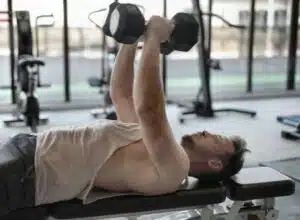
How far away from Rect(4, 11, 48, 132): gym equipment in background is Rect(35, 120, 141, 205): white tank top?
2.42 metres

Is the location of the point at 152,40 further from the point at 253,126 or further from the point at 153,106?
the point at 253,126

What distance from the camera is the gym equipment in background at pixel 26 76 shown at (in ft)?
13.7

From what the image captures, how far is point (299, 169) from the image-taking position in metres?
3.33

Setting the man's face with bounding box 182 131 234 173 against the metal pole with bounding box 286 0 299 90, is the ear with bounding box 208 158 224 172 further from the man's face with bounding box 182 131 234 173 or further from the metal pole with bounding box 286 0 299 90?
the metal pole with bounding box 286 0 299 90

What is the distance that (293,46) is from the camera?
6.47 m

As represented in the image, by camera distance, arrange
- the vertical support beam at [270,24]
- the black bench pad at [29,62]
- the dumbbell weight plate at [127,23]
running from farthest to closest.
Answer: the vertical support beam at [270,24] < the black bench pad at [29,62] < the dumbbell weight plate at [127,23]

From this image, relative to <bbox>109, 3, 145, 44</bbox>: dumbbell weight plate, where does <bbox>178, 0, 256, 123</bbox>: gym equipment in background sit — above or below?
below

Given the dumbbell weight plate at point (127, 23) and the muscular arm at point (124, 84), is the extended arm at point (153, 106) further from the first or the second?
the muscular arm at point (124, 84)

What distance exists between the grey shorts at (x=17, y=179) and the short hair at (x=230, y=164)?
617 millimetres

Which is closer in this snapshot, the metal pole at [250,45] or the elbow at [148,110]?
the elbow at [148,110]

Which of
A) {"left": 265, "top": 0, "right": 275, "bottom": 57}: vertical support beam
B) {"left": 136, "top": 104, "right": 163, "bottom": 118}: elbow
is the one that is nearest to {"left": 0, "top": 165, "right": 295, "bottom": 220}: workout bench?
{"left": 136, "top": 104, "right": 163, "bottom": 118}: elbow

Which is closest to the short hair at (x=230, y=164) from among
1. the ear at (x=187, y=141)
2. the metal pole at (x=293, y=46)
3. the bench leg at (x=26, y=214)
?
the ear at (x=187, y=141)

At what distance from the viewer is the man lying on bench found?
1.68 m

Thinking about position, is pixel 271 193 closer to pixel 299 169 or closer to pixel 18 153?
pixel 18 153
